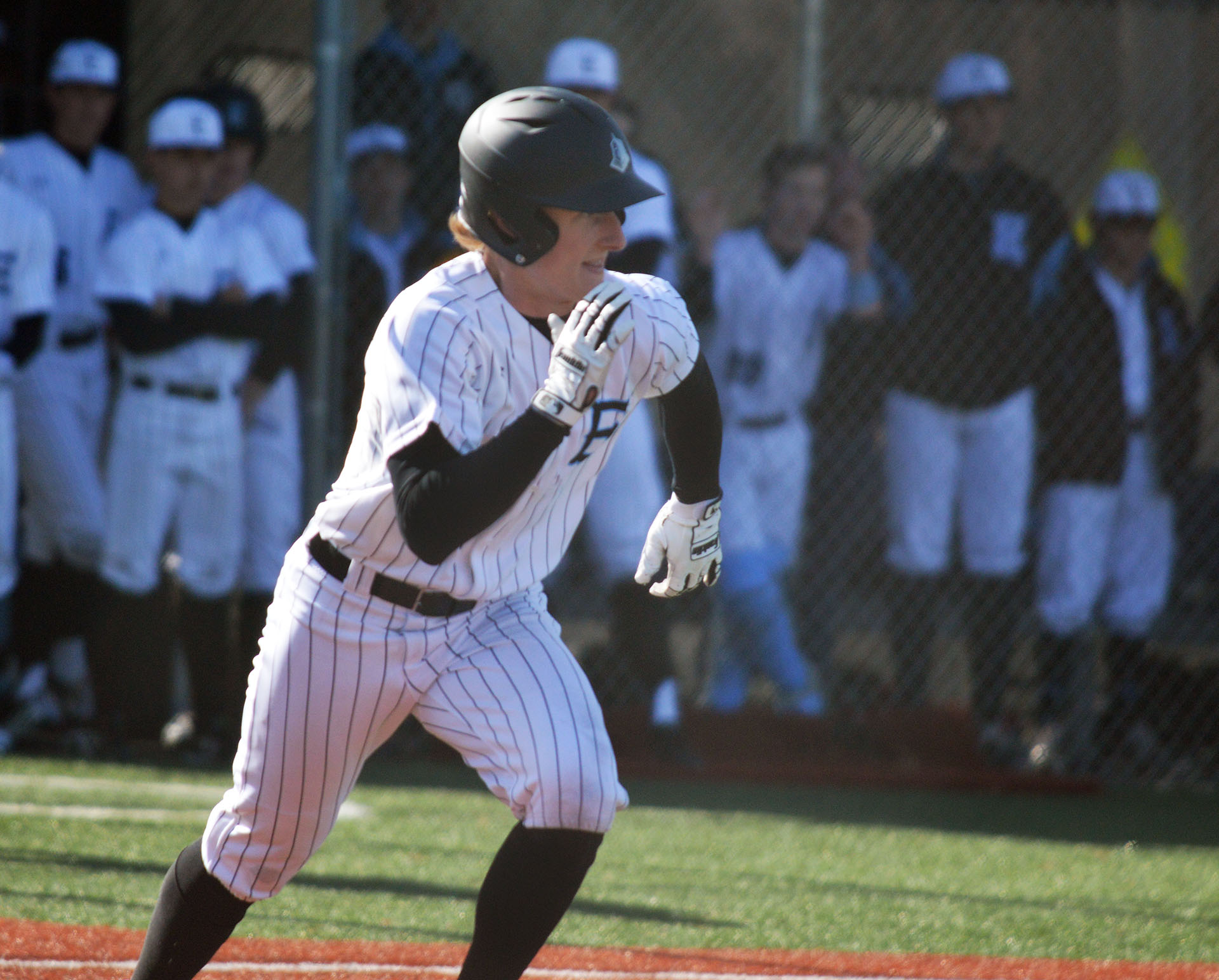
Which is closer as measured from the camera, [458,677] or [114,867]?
[458,677]

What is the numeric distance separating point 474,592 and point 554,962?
97 centimetres

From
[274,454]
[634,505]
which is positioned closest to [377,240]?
[274,454]

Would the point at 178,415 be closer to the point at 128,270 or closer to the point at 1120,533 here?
the point at 128,270

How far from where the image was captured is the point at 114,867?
3543 mm

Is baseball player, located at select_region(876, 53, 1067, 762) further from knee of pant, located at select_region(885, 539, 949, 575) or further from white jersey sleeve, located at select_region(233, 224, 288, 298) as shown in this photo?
white jersey sleeve, located at select_region(233, 224, 288, 298)

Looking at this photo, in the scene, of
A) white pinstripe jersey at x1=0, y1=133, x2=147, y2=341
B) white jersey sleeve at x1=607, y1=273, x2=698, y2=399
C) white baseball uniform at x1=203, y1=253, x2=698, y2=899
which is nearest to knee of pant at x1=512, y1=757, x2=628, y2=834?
white baseball uniform at x1=203, y1=253, x2=698, y2=899

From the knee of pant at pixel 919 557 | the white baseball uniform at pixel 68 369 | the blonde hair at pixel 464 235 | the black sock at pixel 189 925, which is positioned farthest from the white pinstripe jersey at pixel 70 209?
the black sock at pixel 189 925

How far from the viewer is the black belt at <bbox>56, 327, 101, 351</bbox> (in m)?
5.16

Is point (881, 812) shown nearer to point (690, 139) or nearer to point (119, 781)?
point (119, 781)

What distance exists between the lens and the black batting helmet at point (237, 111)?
209 inches

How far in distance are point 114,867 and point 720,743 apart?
239cm

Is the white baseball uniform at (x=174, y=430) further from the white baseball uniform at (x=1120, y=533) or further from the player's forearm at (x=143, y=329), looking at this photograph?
the white baseball uniform at (x=1120, y=533)

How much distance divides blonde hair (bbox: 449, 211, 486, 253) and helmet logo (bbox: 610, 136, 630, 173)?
8.8 inches

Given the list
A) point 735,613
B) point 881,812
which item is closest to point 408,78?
point 735,613
